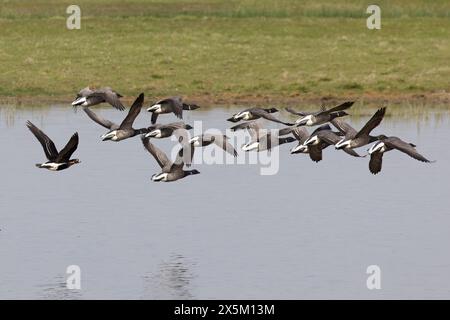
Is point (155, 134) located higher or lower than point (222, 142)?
higher

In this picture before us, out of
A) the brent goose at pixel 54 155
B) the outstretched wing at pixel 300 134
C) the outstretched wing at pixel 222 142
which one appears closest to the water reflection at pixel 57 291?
the brent goose at pixel 54 155

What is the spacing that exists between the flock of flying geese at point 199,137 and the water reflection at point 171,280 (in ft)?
5.58

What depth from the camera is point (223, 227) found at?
2928cm

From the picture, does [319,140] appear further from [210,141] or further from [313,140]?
[210,141]

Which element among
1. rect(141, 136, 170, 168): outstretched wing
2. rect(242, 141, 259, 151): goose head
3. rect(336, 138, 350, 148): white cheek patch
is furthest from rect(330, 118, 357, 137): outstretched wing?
rect(141, 136, 170, 168): outstretched wing

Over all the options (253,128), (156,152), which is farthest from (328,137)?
(156,152)

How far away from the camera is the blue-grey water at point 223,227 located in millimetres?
25234

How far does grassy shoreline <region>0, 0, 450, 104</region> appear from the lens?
50.5 meters

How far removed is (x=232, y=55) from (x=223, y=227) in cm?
2653

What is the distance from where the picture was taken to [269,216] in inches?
1196

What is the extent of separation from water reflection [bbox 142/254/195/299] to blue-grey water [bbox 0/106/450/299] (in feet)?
0.10

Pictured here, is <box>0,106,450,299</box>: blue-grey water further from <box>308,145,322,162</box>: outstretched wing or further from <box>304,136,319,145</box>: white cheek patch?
<box>304,136,319,145</box>: white cheek patch

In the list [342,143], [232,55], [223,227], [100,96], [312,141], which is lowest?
[223,227]
